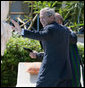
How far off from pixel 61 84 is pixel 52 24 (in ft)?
2.26

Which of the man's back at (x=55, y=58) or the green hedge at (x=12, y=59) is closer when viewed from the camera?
the man's back at (x=55, y=58)

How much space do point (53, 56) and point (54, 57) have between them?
0.02m

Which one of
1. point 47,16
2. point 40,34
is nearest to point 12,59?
point 47,16

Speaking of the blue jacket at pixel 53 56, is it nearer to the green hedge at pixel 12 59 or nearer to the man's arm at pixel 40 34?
the man's arm at pixel 40 34

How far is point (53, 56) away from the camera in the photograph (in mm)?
2639

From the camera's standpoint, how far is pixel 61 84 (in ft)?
8.82

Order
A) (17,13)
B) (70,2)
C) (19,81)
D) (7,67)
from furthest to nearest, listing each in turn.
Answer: (17,13) → (70,2) → (7,67) → (19,81)

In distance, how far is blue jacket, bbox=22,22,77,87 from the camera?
2.61m

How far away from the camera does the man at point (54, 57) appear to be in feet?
8.56

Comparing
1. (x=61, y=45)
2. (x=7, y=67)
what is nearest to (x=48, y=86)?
(x=61, y=45)

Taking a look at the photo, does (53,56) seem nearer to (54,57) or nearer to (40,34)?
(54,57)

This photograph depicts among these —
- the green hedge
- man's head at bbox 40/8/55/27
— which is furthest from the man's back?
the green hedge

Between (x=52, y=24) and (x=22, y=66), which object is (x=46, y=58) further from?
(x=22, y=66)

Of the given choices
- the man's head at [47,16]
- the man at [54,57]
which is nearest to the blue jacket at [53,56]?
the man at [54,57]
